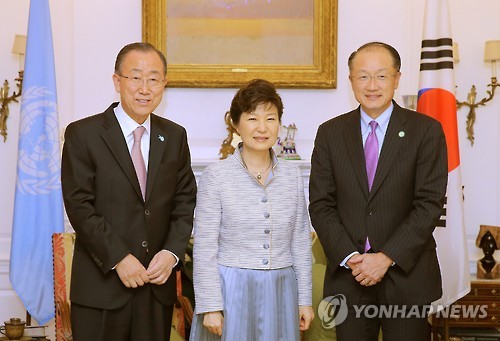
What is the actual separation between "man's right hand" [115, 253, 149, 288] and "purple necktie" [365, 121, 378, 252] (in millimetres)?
931

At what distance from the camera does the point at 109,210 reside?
3084 millimetres

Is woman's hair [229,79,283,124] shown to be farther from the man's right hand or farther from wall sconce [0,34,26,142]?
wall sconce [0,34,26,142]

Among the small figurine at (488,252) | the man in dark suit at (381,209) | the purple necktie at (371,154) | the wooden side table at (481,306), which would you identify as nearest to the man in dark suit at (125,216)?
the man in dark suit at (381,209)

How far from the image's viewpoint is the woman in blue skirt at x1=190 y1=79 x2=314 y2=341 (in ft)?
10.1

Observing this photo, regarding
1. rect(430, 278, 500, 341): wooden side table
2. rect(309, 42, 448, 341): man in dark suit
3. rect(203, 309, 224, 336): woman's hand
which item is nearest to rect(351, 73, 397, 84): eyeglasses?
rect(309, 42, 448, 341): man in dark suit

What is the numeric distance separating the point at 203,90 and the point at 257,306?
112 inches

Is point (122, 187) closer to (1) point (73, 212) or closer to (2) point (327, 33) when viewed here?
(1) point (73, 212)

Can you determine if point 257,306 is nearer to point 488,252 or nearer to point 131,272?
point 131,272

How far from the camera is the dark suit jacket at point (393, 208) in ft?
10.3

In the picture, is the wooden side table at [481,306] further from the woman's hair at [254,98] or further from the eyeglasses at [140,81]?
the eyeglasses at [140,81]

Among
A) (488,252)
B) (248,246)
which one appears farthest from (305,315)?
(488,252)

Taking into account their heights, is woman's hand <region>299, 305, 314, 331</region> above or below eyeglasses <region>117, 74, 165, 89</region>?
below

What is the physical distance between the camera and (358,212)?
3.20 meters

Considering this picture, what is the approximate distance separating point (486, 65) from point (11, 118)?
11.7 ft
